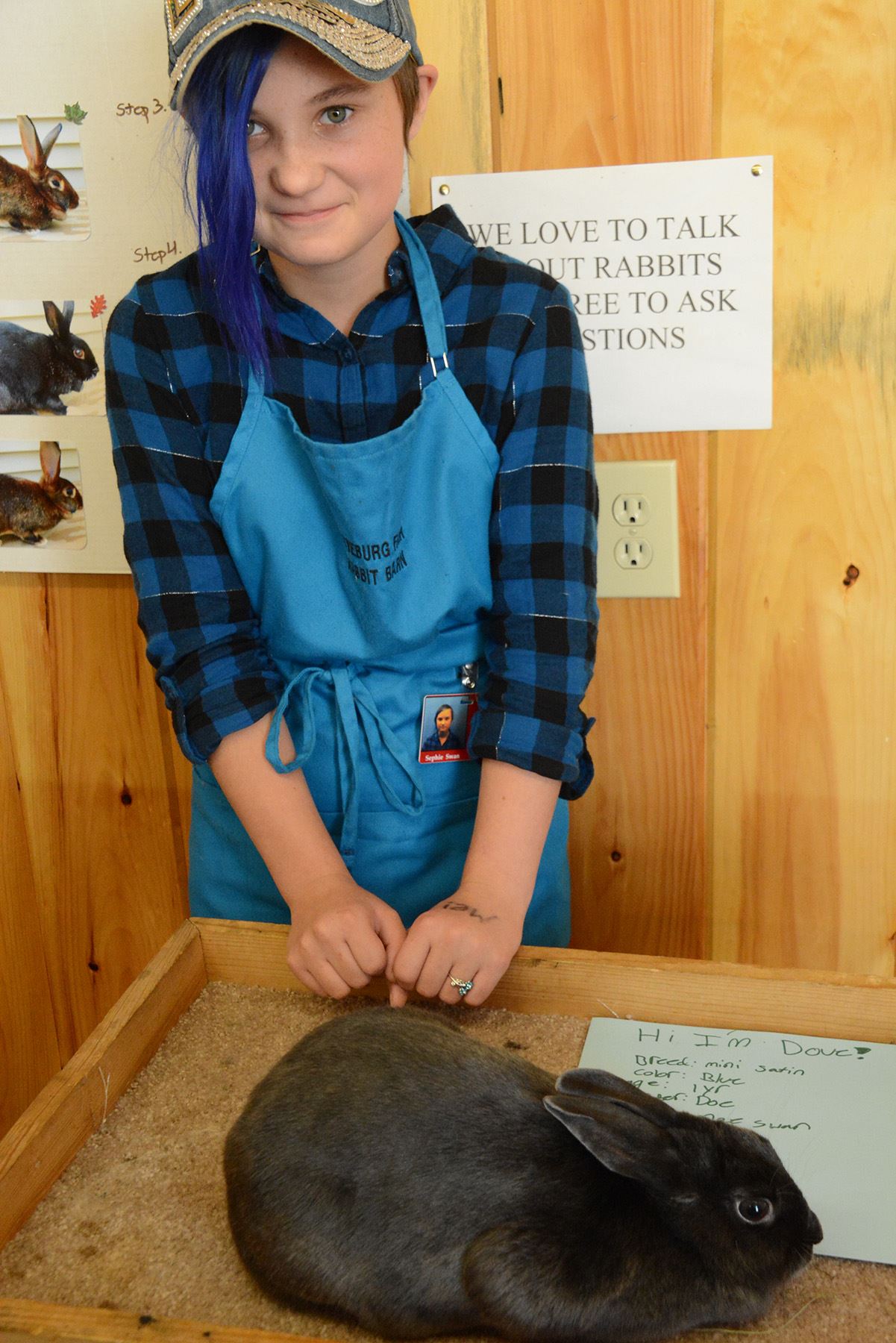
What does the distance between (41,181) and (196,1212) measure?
0.97 m

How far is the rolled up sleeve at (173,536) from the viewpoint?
87 centimetres

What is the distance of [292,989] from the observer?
804 mm

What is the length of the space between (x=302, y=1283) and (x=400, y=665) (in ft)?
1.57

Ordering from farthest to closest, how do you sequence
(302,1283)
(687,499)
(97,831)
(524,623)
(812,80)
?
(97,831) < (687,499) < (812,80) < (524,623) < (302,1283)

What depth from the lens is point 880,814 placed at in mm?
1179

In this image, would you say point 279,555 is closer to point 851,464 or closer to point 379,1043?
point 379,1043

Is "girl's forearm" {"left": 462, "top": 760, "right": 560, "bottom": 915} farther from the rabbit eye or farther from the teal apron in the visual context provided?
the rabbit eye

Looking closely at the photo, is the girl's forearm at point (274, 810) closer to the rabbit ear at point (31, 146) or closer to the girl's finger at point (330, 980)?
the girl's finger at point (330, 980)

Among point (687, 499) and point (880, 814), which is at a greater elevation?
point (687, 499)

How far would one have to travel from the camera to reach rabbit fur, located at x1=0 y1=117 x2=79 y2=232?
3.66ft

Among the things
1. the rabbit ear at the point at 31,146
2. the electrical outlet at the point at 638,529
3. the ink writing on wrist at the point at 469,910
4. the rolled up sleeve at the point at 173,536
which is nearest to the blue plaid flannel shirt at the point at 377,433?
the rolled up sleeve at the point at 173,536

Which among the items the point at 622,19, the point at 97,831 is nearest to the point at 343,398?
the point at 622,19

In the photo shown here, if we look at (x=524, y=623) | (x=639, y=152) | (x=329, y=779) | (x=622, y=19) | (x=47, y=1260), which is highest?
(x=622, y=19)

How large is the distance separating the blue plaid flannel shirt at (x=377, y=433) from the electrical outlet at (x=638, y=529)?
9.2 inches
